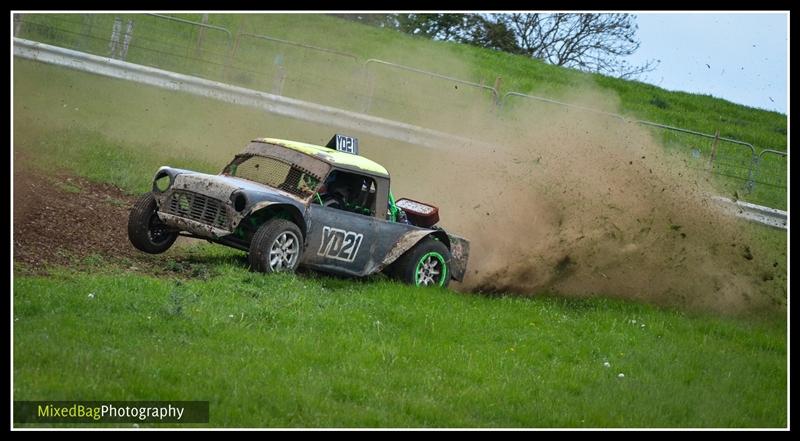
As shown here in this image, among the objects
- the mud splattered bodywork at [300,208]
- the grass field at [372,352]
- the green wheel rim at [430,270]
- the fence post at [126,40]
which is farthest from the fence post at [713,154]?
the fence post at [126,40]

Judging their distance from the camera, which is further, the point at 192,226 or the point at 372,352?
the point at 192,226

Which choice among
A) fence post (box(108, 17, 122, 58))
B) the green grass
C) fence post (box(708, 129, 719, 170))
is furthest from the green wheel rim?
fence post (box(108, 17, 122, 58))

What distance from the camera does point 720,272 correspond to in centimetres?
1435

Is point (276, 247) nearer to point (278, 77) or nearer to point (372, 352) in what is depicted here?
point (372, 352)

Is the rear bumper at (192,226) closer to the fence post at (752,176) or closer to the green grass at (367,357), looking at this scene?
the green grass at (367,357)

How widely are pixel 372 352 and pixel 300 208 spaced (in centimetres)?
323

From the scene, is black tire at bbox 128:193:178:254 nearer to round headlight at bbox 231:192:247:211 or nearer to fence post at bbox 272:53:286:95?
round headlight at bbox 231:192:247:211

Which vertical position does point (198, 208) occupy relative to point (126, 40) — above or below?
below

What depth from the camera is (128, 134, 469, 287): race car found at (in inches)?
474

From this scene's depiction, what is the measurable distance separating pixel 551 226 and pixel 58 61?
1031 cm

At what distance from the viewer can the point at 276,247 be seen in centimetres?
1220

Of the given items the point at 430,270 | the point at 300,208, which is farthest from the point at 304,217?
the point at 430,270

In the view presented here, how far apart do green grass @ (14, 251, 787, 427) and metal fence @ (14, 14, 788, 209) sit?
8400 millimetres

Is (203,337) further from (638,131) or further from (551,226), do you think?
(638,131)
